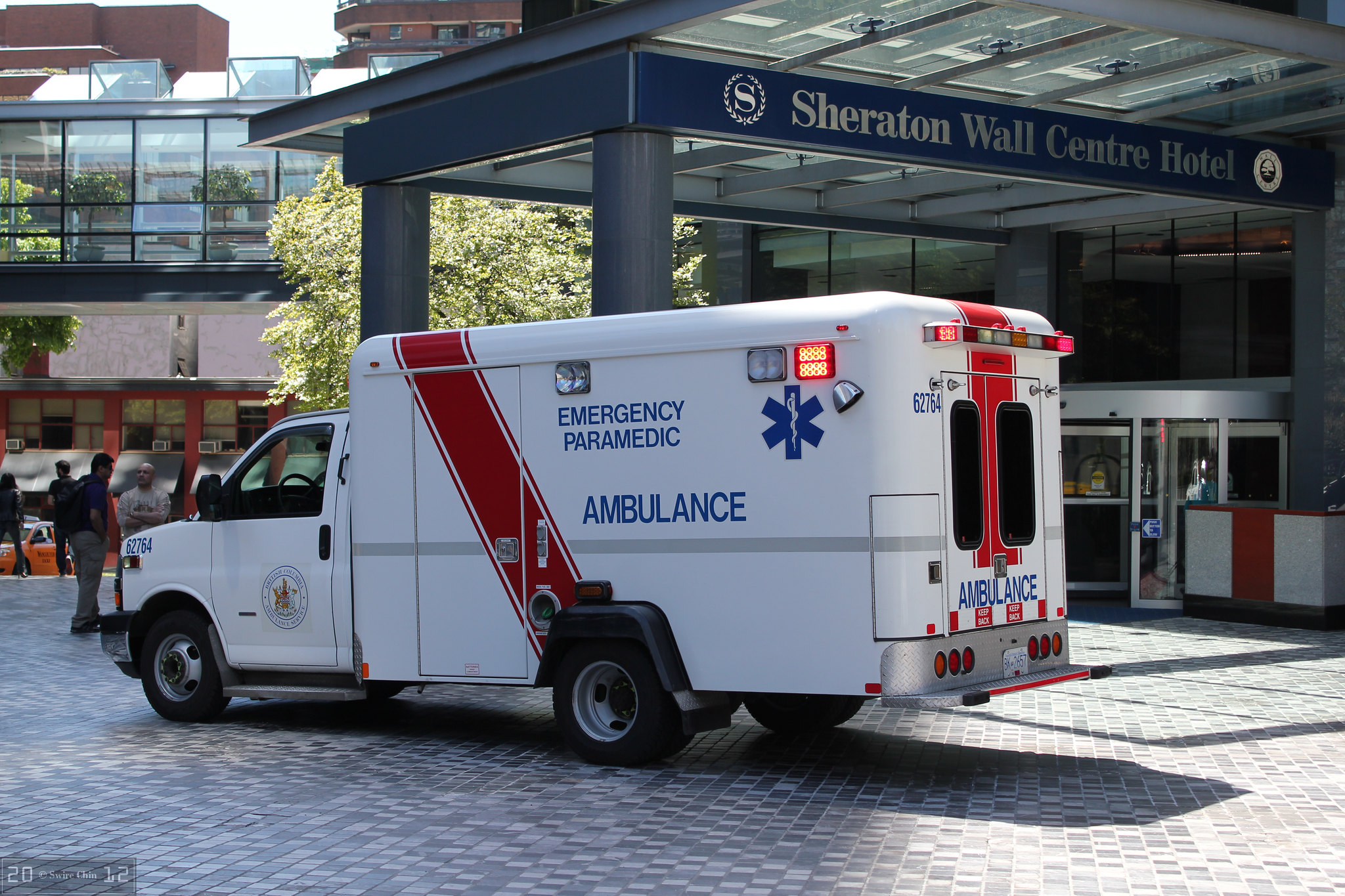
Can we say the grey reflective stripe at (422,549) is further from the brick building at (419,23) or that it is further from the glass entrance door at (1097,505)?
the brick building at (419,23)

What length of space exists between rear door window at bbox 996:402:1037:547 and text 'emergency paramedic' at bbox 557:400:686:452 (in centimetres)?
182

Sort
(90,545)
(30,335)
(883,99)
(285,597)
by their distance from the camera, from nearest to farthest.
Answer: (285,597)
(883,99)
(90,545)
(30,335)

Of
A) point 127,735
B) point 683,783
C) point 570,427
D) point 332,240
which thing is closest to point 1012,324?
point 570,427

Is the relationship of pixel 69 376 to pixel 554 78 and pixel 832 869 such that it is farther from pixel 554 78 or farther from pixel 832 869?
pixel 832 869

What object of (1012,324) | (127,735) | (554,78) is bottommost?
(127,735)

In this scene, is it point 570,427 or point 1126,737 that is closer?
point 570,427

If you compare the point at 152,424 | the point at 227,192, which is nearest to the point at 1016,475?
the point at 227,192

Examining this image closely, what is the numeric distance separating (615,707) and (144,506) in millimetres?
7895

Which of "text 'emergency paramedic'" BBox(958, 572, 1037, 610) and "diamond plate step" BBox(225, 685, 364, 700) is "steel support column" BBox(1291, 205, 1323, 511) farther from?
"diamond plate step" BBox(225, 685, 364, 700)

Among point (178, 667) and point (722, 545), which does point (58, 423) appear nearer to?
point (178, 667)

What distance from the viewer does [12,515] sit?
2133 centimetres

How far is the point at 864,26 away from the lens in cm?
1145

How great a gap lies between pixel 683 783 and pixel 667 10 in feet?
19.5

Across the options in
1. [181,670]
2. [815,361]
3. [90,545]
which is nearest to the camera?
[815,361]
